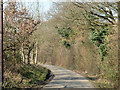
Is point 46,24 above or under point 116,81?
above

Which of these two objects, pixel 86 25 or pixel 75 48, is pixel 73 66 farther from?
pixel 86 25

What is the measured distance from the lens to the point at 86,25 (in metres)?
16.4

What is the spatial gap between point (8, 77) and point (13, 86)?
0.55m

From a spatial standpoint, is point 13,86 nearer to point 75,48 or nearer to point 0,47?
point 0,47

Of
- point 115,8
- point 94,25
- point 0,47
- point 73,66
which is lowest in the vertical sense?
point 73,66

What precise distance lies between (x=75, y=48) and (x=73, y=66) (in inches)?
108

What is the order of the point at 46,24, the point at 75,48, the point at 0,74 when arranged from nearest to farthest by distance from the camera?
the point at 0,74
the point at 75,48
the point at 46,24

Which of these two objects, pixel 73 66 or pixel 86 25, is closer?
pixel 86 25

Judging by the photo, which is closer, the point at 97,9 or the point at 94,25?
the point at 97,9

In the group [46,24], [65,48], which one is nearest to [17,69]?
[46,24]

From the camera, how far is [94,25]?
52.4 ft

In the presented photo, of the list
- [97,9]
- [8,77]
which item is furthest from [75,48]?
[8,77]

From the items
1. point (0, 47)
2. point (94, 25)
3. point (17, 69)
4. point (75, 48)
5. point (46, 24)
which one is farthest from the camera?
point (46, 24)

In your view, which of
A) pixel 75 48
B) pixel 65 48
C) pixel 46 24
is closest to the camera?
pixel 75 48
